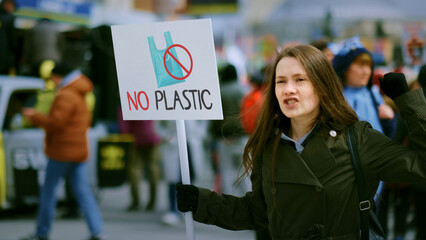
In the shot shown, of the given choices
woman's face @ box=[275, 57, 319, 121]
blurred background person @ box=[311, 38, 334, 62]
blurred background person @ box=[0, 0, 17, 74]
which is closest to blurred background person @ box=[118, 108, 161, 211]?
blurred background person @ box=[0, 0, 17, 74]

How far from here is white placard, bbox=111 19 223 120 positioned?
293 centimetres

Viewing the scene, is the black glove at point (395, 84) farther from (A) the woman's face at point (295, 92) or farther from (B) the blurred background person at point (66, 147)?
(B) the blurred background person at point (66, 147)

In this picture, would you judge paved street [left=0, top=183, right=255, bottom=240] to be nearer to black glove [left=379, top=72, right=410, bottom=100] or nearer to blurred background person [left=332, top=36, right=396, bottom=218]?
blurred background person [left=332, top=36, right=396, bottom=218]

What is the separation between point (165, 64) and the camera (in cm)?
305

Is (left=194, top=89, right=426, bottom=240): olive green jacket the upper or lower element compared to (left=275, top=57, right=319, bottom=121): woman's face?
lower

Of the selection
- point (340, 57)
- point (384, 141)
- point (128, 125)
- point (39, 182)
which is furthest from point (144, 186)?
point (384, 141)

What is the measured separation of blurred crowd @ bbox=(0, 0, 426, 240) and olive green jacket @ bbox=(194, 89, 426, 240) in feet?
1.26

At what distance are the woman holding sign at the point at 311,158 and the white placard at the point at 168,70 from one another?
0.33 meters

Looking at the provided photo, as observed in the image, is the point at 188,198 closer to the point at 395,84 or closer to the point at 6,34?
the point at 395,84

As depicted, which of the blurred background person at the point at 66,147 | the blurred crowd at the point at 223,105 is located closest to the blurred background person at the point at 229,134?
the blurred crowd at the point at 223,105

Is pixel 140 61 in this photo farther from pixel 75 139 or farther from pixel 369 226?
pixel 75 139

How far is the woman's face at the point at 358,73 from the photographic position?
4.29m

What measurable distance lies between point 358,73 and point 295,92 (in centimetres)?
189

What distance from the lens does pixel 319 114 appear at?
2.65 metres
